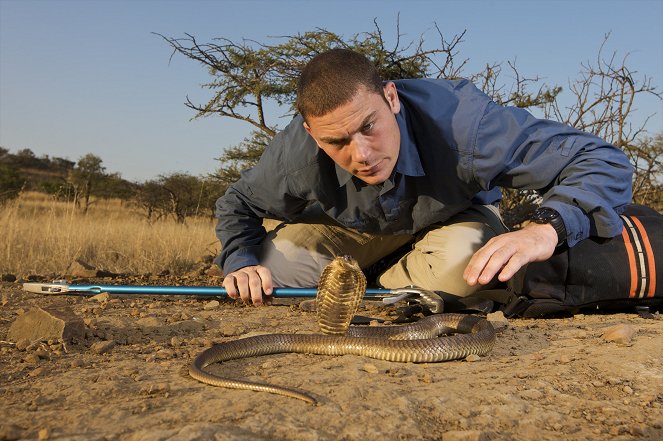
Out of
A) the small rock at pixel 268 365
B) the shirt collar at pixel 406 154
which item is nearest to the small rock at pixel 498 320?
the shirt collar at pixel 406 154

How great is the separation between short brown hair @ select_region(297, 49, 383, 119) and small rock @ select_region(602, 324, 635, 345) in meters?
2.05

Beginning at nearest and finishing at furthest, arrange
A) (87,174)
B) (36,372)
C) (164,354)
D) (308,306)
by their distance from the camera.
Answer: (36,372), (164,354), (308,306), (87,174)

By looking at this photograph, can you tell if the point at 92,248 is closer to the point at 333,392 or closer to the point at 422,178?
the point at 422,178

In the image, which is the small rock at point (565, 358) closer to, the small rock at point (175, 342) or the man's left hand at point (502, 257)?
the man's left hand at point (502, 257)

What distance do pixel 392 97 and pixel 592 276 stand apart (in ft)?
6.41

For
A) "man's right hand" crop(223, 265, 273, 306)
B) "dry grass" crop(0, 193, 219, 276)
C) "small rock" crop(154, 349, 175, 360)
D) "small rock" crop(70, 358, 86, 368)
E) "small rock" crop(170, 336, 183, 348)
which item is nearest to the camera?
"small rock" crop(70, 358, 86, 368)

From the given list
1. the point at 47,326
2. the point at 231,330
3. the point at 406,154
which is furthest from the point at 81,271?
the point at 406,154

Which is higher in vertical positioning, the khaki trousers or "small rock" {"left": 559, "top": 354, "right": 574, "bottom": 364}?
the khaki trousers

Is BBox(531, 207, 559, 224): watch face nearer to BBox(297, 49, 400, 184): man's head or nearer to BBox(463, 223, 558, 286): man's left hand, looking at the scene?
BBox(463, 223, 558, 286): man's left hand

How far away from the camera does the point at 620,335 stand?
3.71m

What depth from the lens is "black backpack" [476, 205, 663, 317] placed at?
4.55 meters

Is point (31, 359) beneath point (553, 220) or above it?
beneath

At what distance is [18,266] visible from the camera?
25.5 feet

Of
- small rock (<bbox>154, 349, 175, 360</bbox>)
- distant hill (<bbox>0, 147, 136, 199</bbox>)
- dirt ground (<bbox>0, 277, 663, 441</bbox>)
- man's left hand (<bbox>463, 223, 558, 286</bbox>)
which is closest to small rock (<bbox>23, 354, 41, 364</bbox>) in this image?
dirt ground (<bbox>0, 277, 663, 441</bbox>)
